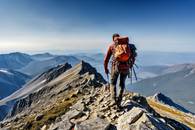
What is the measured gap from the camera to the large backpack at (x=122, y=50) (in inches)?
965

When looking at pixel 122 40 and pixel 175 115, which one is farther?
pixel 175 115

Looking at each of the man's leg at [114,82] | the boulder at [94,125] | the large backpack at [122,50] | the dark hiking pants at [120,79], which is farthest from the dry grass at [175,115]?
the large backpack at [122,50]

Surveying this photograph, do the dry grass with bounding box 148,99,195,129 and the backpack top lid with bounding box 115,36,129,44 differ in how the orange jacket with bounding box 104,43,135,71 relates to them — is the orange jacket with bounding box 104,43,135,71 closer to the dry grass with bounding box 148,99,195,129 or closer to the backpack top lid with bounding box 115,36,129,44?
the backpack top lid with bounding box 115,36,129,44

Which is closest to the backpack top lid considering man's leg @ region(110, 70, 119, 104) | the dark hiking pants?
the dark hiking pants

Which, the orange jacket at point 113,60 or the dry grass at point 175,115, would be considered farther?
the dry grass at point 175,115

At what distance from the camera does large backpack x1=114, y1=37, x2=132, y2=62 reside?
2450 centimetres

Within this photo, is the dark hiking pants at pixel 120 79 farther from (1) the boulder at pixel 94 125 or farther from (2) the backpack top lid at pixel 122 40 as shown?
(1) the boulder at pixel 94 125

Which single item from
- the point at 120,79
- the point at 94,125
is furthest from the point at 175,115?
the point at 94,125

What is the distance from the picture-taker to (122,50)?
2453 cm

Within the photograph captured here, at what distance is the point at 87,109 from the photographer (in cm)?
3005

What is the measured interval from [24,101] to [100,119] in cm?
14863

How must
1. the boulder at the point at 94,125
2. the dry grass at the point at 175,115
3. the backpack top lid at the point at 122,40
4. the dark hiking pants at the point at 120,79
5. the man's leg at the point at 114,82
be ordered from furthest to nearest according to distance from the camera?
the dry grass at the point at 175,115
the man's leg at the point at 114,82
the dark hiking pants at the point at 120,79
the backpack top lid at the point at 122,40
the boulder at the point at 94,125

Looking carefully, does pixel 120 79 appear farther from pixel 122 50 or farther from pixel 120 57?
pixel 122 50

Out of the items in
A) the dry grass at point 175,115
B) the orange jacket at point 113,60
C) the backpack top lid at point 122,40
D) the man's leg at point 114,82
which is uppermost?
the backpack top lid at point 122,40
